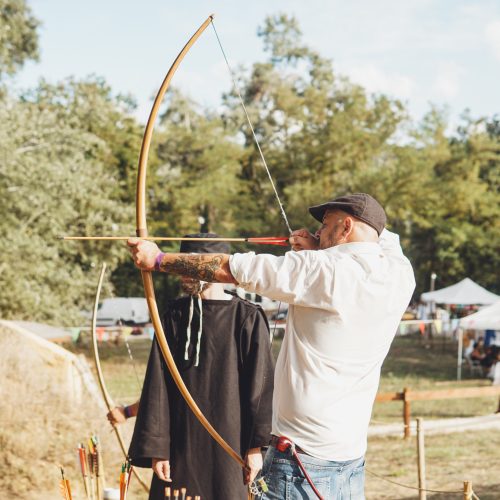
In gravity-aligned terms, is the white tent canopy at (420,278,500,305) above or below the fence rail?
above

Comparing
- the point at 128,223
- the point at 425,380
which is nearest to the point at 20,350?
the point at 425,380

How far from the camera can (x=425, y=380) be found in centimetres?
1420

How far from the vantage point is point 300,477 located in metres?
2.21

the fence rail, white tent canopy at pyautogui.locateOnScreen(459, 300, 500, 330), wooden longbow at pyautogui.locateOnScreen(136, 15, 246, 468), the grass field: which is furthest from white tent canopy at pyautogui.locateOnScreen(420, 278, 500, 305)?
wooden longbow at pyautogui.locateOnScreen(136, 15, 246, 468)

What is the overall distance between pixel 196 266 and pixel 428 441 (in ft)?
22.4

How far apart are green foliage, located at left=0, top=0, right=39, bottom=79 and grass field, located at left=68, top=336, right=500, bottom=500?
22.9 feet

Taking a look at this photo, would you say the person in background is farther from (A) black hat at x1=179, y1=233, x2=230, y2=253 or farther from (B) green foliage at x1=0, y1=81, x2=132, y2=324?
(B) green foliage at x1=0, y1=81, x2=132, y2=324

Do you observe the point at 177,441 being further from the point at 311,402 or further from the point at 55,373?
the point at 55,373

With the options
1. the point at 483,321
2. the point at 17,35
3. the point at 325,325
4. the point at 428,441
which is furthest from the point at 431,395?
the point at 17,35

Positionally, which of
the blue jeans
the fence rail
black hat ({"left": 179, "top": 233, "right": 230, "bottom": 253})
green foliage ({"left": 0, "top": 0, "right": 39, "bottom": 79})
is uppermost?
green foliage ({"left": 0, "top": 0, "right": 39, "bottom": 79})

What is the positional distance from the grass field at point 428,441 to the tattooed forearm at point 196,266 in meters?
1.97

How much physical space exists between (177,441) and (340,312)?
1.18 m

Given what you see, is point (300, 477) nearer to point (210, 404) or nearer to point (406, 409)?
point (210, 404)

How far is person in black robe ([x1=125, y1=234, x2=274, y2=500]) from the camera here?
2.95 m
